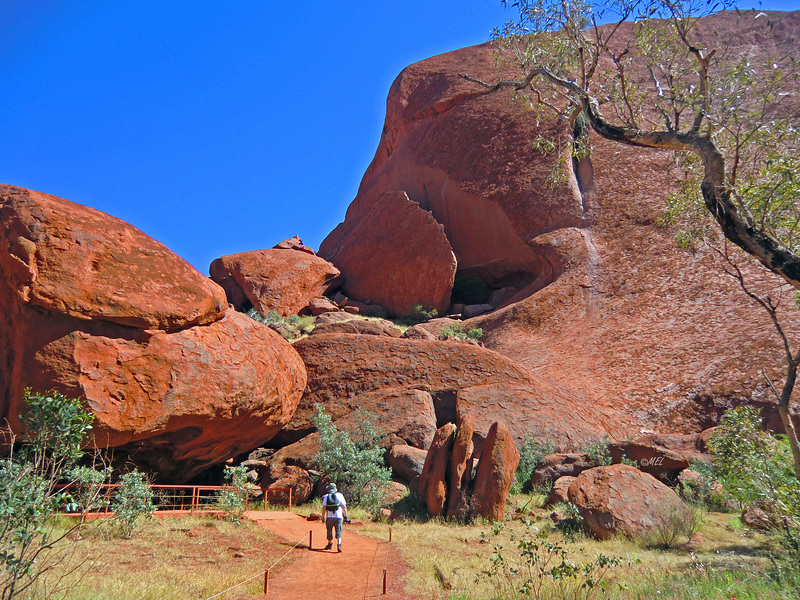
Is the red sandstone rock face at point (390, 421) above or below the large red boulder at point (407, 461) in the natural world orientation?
above

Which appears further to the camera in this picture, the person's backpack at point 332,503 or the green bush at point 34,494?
the person's backpack at point 332,503

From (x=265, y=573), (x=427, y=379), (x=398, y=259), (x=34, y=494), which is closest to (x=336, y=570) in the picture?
(x=265, y=573)

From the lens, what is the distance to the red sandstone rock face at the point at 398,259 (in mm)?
29438

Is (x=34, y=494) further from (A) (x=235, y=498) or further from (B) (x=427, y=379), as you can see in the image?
(B) (x=427, y=379)

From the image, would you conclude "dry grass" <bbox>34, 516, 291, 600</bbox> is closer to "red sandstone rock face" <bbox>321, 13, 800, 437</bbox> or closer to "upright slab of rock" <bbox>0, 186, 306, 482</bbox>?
"upright slab of rock" <bbox>0, 186, 306, 482</bbox>

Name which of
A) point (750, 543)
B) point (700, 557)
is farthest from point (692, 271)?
point (700, 557)

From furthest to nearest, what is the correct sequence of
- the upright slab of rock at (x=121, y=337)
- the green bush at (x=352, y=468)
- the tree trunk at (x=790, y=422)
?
1. the green bush at (x=352, y=468)
2. the upright slab of rock at (x=121, y=337)
3. the tree trunk at (x=790, y=422)

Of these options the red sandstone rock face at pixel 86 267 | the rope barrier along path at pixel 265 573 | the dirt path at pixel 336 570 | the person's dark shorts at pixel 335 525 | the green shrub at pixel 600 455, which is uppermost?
the red sandstone rock face at pixel 86 267

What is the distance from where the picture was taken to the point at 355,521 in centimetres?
1100

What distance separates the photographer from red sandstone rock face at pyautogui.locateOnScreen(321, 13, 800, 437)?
59.8 feet

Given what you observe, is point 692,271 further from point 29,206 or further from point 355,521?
point 29,206

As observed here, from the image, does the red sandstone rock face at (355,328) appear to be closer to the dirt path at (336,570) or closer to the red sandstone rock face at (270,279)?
the dirt path at (336,570)

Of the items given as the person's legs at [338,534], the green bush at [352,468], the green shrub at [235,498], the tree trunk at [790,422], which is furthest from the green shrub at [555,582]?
the green bush at [352,468]

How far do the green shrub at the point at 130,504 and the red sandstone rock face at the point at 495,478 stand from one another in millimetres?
5949
